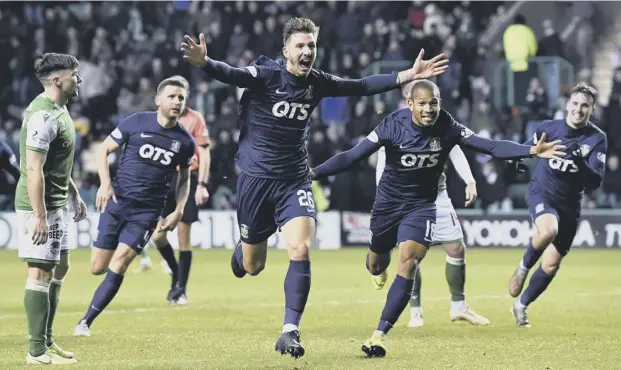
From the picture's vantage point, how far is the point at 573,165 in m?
12.0

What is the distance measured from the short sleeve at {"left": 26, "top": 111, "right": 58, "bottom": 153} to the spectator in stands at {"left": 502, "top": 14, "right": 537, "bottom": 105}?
59.1ft

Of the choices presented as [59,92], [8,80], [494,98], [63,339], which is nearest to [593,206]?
[494,98]

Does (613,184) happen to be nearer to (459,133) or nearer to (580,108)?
(580,108)

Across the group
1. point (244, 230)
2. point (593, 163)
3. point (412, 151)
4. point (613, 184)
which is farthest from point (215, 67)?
point (613, 184)

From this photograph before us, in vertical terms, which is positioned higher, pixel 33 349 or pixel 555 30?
pixel 555 30

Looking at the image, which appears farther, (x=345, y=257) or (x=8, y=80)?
(x=8, y=80)

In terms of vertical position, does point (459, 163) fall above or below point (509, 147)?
below

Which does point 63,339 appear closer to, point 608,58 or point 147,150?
point 147,150

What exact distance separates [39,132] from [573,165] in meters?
5.92

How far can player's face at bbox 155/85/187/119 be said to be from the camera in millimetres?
11453

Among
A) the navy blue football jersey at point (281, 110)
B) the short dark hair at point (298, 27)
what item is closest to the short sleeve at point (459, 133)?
the navy blue football jersey at point (281, 110)

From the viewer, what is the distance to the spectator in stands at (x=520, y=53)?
25312 millimetres

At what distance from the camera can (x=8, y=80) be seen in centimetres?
2723

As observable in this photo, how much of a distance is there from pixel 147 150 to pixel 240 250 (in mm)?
1858
